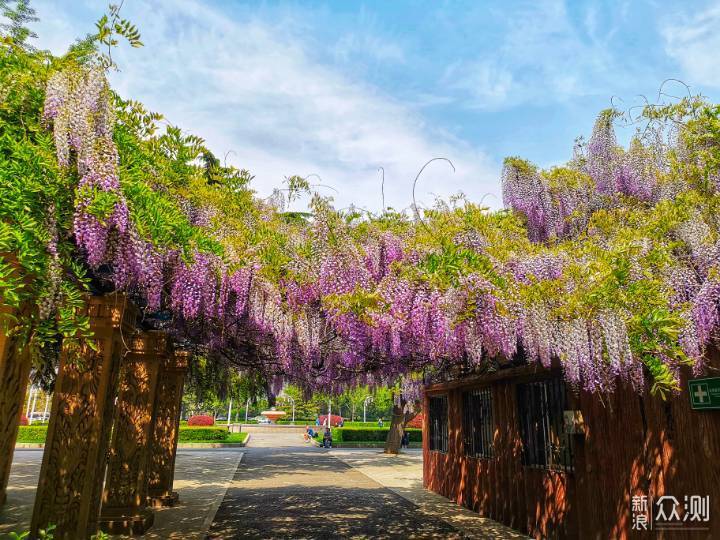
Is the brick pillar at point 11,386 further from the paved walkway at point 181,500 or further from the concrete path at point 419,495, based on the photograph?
the concrete path at point 419,495

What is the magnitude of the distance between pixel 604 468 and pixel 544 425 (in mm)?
1450

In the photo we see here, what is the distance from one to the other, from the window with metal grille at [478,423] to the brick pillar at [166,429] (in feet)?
19.1

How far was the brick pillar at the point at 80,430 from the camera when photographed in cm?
475

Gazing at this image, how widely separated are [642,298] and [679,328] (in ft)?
1.45

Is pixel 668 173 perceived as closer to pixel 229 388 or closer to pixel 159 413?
pixel 159 413

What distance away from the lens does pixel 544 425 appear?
7.28 m

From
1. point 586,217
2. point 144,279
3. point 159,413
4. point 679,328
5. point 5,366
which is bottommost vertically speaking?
point 159,413

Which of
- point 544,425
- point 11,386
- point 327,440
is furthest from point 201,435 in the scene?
Answer: point 544,425

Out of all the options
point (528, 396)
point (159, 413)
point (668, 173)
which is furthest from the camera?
point (159, 413)

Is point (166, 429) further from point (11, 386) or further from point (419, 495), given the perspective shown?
point (419, 495)

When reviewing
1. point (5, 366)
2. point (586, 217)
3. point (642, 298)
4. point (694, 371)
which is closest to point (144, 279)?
point (5, 366)

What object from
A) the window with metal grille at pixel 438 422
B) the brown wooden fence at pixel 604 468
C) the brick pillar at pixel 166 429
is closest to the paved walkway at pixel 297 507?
the brick pillar at pixel 166 429

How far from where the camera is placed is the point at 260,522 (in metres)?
7.87

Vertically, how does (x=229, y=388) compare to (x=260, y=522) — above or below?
above
